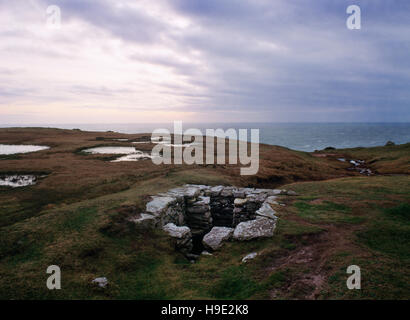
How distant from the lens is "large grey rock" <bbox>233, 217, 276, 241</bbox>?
14.6m

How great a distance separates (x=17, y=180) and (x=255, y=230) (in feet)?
86.0

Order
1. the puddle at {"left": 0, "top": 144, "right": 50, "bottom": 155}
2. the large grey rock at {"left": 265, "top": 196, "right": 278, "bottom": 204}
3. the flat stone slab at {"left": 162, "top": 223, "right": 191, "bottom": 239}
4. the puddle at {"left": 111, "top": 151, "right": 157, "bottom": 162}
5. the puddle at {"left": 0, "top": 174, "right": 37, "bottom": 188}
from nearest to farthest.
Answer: the flat stone slab at {"left": 162, "top": 223, "right": 191, "bottom": 239} → the large grey rock at {"left": 265, "top": 196, "right": 278, "bottom": 204} → the puddle at {"left": 0, "top": 174, "right": 37, "bottom": 188} → the puddle at {"left": 111, "top": 151, "right": 157, "bottom": 162} → the puddle at {"left": 0, "top": 144, "right": 50, "bottom": 155}

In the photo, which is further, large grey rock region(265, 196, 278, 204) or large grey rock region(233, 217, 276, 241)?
large grey rock region(265, 196, 278, 204)

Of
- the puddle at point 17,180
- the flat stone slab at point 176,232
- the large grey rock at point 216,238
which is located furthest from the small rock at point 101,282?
the puddle at point 17,180

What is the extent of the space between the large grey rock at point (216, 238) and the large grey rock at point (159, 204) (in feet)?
14.1

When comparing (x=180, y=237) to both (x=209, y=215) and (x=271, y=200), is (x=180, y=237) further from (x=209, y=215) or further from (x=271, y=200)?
(x=271, y=200)

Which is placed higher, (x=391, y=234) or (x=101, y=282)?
(x=391, y=234)

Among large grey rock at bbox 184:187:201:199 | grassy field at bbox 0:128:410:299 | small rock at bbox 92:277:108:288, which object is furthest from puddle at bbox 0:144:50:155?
small rock at bbox 92:277:108:288

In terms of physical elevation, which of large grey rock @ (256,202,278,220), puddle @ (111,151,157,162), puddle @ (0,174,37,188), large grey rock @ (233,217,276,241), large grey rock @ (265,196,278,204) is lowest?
large grey rock @ (233,217,276,241)

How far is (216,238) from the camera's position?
15.4m

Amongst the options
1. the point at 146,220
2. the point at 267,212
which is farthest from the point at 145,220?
the point at 267,212

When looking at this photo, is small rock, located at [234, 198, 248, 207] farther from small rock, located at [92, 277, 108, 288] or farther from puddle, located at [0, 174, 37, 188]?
puddle, located at [0, 174, 37, 188]

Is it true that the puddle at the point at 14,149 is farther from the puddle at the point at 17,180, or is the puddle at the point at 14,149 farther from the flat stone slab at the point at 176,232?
the flat stone slab at the point at 176,232
